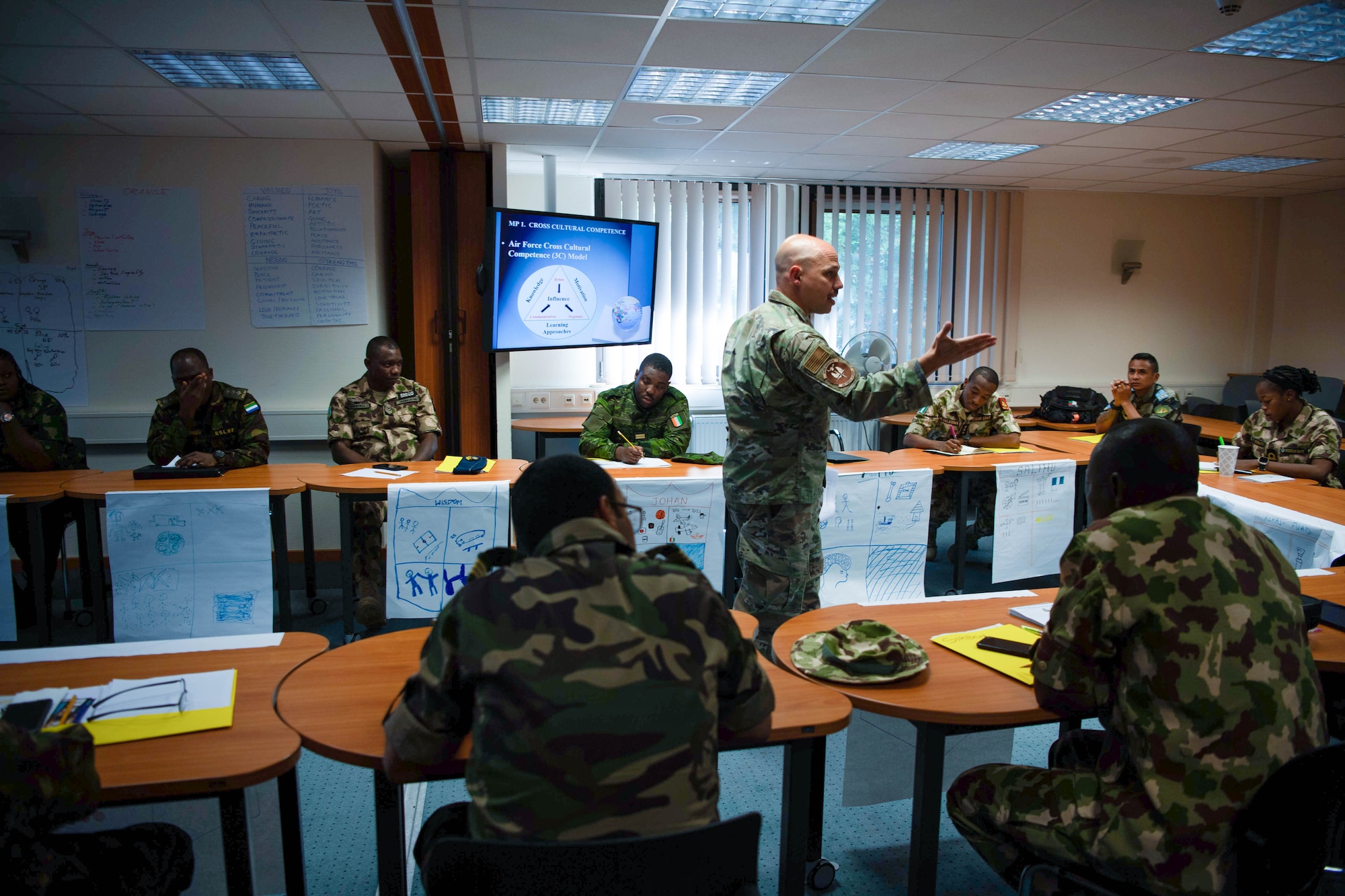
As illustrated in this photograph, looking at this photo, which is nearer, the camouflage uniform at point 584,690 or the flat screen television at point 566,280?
the camouflage uniform at point 584,690

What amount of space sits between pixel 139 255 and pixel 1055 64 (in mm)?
5218

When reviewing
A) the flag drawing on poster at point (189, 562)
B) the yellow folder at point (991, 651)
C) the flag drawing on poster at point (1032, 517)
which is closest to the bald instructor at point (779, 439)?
the yellow folder at point (991, 651)

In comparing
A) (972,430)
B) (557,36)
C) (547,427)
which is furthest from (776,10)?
(547,427)

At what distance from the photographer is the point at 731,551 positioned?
3.99 meters

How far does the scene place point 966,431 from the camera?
5.09 meters

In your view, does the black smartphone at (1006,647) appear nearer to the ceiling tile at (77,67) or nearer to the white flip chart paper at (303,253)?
the ceiling tile at (77,67)

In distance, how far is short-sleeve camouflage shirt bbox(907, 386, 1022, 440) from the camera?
507cm

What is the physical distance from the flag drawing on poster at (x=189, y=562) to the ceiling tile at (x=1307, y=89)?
5.05 m

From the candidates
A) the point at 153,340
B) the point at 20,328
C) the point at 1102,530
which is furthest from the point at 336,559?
the point at 1102,530

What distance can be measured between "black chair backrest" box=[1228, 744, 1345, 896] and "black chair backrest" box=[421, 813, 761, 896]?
85 centimetres

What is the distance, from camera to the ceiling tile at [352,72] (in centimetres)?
363

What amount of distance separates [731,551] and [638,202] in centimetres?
369

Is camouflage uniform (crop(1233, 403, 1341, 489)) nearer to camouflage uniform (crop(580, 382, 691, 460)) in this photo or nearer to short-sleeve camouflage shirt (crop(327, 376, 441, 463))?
camouflage uniform (crop(580, 382, 691, 460))

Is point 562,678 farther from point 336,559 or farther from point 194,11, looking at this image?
point 336,559
